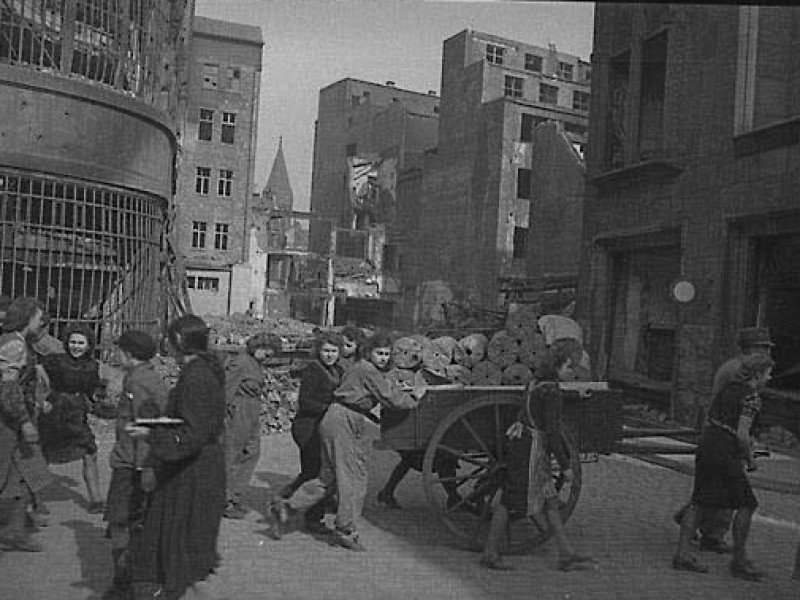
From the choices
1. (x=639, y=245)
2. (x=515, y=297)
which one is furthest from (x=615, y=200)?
(x=515, y=297)

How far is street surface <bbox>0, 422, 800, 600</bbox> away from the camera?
4824 millimetres

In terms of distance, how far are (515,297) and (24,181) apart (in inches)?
742

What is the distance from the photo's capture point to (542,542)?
5508 mm

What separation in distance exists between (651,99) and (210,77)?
29.9 metres

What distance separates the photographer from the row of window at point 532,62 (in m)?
41.5

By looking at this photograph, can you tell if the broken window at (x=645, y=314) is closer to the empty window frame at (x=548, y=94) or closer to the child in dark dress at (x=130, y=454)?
the child in dark dress at (x=130, y=454)

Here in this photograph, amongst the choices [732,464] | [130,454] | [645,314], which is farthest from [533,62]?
[130,454]

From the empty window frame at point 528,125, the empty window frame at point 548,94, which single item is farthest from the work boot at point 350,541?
the empty window frame at point 548,94

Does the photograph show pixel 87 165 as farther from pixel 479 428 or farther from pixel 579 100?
pixel 579 100

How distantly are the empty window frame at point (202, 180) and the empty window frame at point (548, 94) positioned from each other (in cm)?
1716

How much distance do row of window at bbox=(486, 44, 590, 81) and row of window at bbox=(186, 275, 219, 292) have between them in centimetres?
1743

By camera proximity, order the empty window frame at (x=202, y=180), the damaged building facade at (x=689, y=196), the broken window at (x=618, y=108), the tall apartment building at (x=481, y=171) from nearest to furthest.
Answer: the damaged building facade at (x=689, y=196) → the broken window at (x=618, y=108) → the tall apartment building at (x=481, y=171) → the empty window frame at (x=202, y=180)

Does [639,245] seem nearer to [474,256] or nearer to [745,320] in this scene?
[745,320]

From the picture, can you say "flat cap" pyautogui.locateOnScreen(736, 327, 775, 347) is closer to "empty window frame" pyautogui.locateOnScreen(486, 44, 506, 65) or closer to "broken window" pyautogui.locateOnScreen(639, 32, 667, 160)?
"broken window" pyautogui.locateOnScreen(639, 32, 667, 160)
